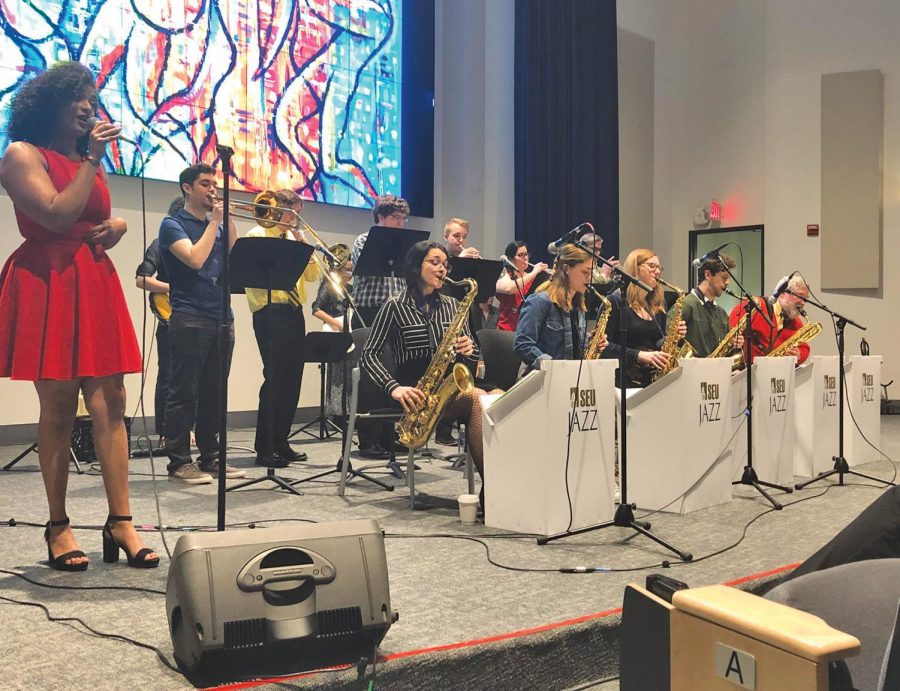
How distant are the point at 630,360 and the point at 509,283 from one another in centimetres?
200

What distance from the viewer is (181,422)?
14.7 ft

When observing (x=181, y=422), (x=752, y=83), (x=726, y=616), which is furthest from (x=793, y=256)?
(x=726, y=616)

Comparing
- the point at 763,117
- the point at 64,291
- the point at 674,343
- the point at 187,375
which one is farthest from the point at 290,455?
the point at 763,117

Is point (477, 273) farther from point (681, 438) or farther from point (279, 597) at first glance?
point (279, 597)

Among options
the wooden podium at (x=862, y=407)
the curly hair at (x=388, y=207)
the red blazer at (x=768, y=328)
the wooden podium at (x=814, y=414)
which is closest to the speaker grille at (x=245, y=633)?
the curly hair at (x=388, y=207)

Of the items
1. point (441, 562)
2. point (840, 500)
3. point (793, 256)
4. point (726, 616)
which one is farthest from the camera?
point (793, 256)

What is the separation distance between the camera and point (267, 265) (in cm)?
418

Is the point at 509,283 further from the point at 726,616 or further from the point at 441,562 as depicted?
the point at 726,616

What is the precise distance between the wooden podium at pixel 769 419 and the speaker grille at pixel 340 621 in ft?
9.47

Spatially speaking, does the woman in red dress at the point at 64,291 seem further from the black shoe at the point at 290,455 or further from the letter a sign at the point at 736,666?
the black shoe at the point at 290,455

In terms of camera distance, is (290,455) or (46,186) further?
(290,455)

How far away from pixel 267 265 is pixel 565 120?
5.57 metres

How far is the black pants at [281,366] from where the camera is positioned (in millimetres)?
5047

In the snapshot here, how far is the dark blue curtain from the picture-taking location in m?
8.71
